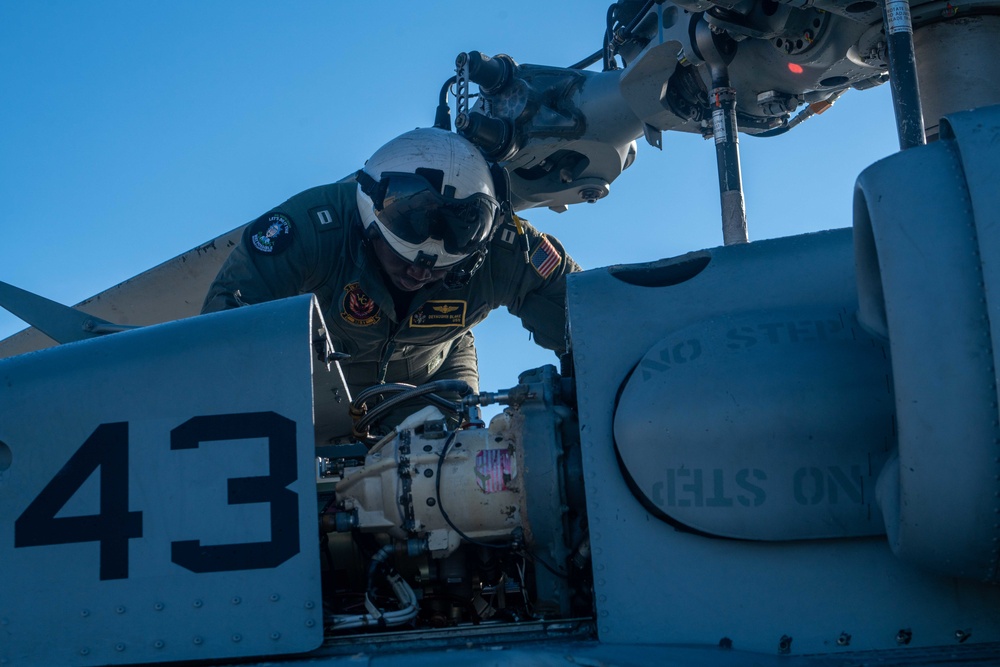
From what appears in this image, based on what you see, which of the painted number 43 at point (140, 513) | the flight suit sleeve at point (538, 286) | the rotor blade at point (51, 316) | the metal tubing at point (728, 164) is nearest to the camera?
the painted number 43 at point (140, 513)

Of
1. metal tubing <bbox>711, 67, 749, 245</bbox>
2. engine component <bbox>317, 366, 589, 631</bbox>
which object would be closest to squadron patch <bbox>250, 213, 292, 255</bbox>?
engine component <bbox>317, 366, 589, 631</bbox>

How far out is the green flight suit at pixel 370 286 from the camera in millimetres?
5543

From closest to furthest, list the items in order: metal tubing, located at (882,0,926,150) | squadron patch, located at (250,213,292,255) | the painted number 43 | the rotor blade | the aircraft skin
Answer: the aircraft skin < the painted number 43 < metal tubing, located at (882,0,926,150) < the rotor blade < squadron patch, located at (250,213,292,255)

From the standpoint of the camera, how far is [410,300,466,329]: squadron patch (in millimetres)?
6184

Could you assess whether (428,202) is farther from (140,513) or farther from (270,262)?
(140,513)

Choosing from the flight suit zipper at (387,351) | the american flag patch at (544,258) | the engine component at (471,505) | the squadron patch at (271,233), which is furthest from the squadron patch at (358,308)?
the engine component at (471,505)

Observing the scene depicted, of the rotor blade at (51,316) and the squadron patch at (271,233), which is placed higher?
the squadron patch at (271,233)

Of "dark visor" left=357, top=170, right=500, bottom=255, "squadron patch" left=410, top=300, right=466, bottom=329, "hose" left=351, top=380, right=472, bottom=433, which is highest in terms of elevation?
"dark visor" left=357, top=170, right=500, bottom=255

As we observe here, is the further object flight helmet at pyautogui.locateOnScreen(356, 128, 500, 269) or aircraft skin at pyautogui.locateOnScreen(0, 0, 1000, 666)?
flight helmet at pyautogui.locateOnScreen(356, 128, 500, 269)

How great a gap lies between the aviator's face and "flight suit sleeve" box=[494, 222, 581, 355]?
51 cm

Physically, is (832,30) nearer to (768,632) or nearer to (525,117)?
(525,117)

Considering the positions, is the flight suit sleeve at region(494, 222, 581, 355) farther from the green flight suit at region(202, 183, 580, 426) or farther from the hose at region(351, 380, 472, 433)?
the hose at region(351, 380, 472, 433)

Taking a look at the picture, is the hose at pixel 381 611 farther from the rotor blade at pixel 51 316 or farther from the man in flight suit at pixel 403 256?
the man in flight suit at pixel 403 256

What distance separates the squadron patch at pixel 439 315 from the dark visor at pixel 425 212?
0.46 meters
